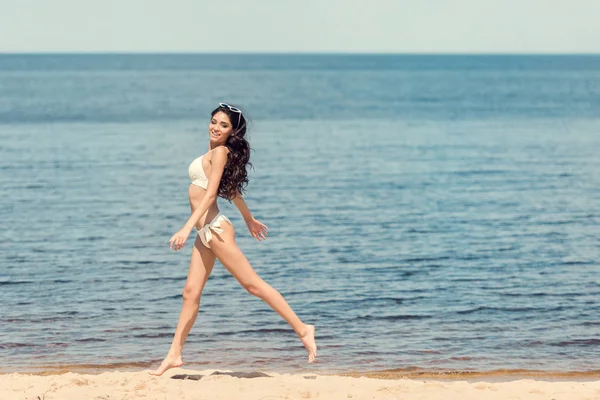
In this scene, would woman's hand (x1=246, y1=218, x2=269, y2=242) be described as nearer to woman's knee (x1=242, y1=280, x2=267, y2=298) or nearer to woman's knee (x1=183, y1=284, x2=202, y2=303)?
woman's knee (x1=242, y1=280, x2=267, y2=298)

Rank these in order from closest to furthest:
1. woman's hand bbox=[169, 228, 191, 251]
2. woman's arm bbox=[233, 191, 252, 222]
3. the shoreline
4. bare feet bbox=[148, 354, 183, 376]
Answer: woman's hand bbox=[169, 228, 191, 251] → woman's arm bbox=[233, 191, 252, 222] → bare feet bbox=[148, 354, 183, 376] → the shoreline

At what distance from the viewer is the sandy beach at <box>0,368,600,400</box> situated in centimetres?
806

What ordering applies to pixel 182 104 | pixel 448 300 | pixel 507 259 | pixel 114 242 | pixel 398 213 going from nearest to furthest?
1. pixel 448 300
2. pixel 507 259
3. pixel 114 242
4. pixel 398 213
5. pixel 182 104

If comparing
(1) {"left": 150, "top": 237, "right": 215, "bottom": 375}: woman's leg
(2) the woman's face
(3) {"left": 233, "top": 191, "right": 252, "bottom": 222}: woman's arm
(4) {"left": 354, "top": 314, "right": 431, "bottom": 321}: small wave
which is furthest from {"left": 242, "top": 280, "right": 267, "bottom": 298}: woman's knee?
(4) {"left": 354, "top": 314, "right": 431, "bottom": 321}: small wave

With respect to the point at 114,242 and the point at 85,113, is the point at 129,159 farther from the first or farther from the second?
the point at 85,113

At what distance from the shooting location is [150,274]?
15789 mm

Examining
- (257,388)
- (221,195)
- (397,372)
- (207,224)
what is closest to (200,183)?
(221,195)

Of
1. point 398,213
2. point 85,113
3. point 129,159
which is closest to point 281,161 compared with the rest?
point 129,159

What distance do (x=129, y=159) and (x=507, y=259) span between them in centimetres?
1979

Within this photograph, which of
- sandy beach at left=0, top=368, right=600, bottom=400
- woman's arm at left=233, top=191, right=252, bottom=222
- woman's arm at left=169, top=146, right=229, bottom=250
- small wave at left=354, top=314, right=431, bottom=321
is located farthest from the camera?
small wave at left=354, top=314, right=431, bottom=321

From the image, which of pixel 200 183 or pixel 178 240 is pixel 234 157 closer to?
pixel 200 183

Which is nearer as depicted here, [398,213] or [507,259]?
[507,259]

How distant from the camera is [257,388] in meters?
8.30

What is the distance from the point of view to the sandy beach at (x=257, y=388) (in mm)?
8062
